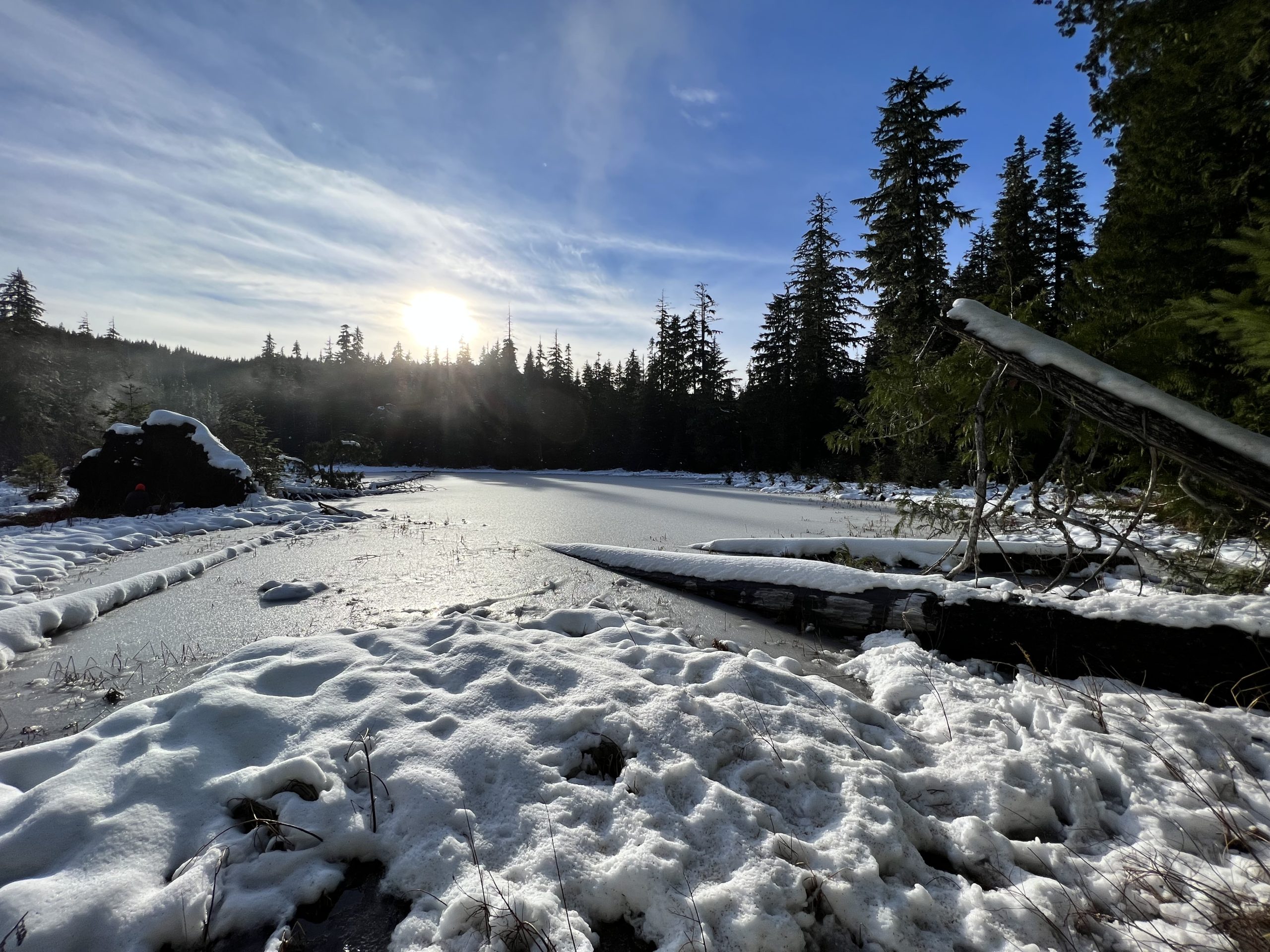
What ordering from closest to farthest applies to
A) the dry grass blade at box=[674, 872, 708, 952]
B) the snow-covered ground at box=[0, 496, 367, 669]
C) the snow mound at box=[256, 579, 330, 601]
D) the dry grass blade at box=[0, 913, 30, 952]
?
1. the dry grass blade at box=[0, 913, 30, 952]
2. the dry grass blade at box=[674, 872, 708, 952]
3. the snow-covered ground at box=[0, 496, 367, 669]
4. the snow mound at box=[256, 579, 330, 601]

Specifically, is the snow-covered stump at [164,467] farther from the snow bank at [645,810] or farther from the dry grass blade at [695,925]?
the dry grass blade at [695,925]

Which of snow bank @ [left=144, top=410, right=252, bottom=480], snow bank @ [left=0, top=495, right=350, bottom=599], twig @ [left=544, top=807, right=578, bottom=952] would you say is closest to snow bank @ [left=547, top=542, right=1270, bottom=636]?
twig @ [left=544, top=807, right=578, bottom=952]

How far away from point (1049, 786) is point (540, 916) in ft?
6.69

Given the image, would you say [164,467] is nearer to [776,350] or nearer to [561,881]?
[561,881]

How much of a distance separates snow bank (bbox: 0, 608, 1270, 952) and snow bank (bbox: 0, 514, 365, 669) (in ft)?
7.38

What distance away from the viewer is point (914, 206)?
16.3 meters

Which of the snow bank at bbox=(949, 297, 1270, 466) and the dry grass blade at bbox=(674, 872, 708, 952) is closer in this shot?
the dry grass blade at bbox=(674, 872, 708, 952)

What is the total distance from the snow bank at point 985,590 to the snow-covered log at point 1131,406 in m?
0.61

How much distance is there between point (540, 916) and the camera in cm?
150

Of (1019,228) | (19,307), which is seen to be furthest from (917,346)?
(19,307)

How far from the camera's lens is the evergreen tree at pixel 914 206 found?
16.0 m

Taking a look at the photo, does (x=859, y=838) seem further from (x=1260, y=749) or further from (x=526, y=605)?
(x=526, y=605)

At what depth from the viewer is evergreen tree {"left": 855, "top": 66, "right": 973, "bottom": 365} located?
16016 mm

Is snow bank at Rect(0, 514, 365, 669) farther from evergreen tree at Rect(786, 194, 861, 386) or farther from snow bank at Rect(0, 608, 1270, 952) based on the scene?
evergreen tree at Rect(786, 194, 861, 386)
